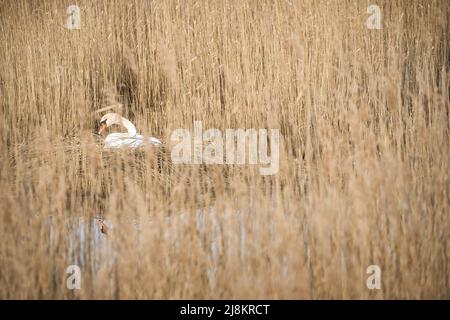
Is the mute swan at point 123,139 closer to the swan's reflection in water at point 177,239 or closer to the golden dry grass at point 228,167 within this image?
the golden dry grass at point 228,167

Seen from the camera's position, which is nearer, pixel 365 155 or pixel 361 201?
pixel 361 201

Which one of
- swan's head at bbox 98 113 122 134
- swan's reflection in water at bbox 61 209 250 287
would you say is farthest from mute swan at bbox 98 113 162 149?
swan's reflection in water at bbox 61 209 250 287

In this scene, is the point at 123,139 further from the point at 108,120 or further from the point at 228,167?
the point at 228,167

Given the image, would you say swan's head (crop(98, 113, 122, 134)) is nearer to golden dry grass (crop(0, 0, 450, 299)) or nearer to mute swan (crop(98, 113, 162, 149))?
mute swan (crop(98, 113, 162, 149))

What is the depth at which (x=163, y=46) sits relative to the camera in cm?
366

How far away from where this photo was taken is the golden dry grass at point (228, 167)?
1.99 meters

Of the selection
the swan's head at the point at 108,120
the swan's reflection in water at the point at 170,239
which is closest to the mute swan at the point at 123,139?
the swan's head at the point at 108,120

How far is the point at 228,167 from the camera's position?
3055 mm

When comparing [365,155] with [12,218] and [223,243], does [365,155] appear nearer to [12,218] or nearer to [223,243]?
[223,243]

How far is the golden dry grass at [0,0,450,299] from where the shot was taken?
1993mm

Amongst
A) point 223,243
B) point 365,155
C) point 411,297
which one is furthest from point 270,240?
point 365,155

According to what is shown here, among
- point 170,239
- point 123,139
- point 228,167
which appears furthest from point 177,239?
point 123,139

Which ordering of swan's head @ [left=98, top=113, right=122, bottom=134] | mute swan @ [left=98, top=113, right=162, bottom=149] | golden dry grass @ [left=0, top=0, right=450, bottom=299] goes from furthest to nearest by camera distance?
swan's head @ [left=98, top=113, right=122, bottom=134] < mute swan @ [left=98, top=113, right=162, bottom=149] < golden dry grass @ [left=0, top=0, right=450, bottom=299]
